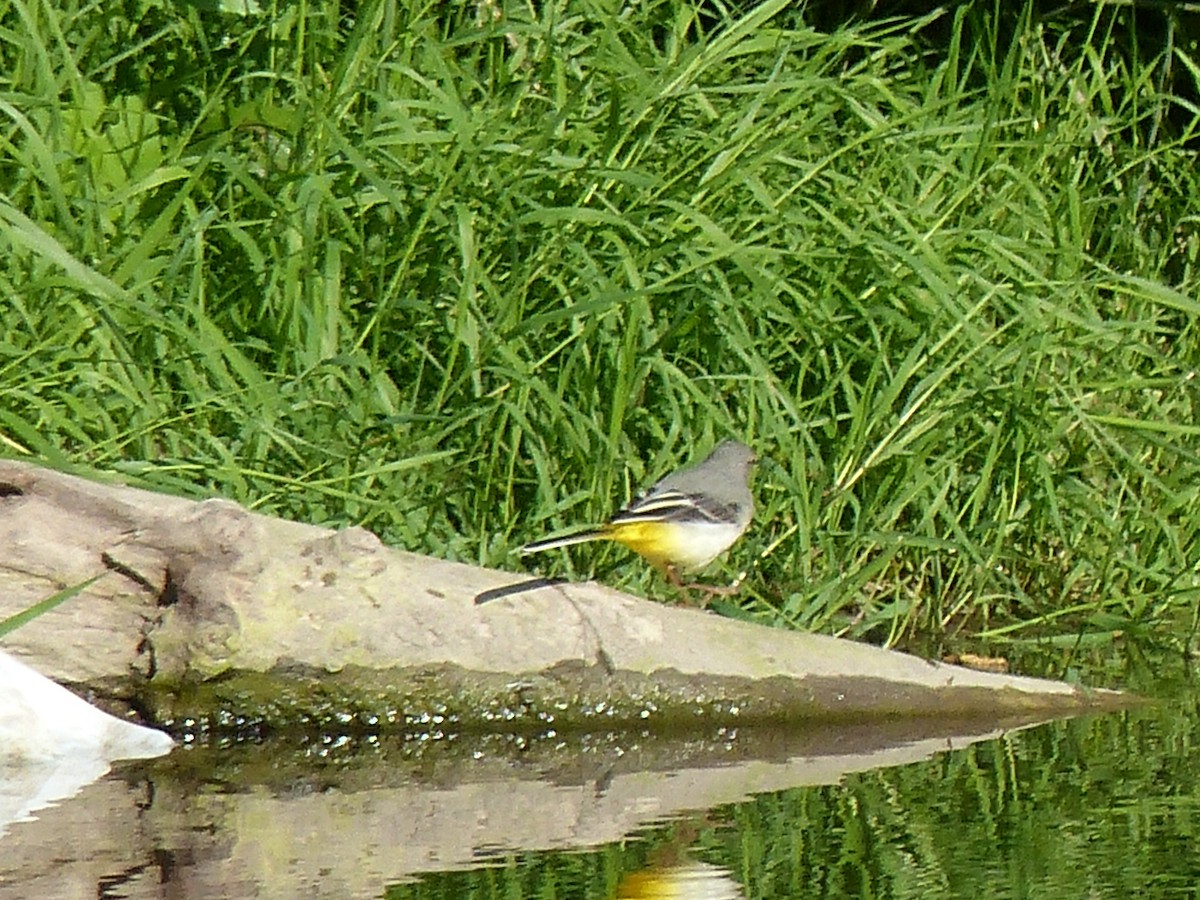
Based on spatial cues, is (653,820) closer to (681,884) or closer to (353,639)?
(681,884)

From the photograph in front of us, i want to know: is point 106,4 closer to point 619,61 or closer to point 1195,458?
point 619,61

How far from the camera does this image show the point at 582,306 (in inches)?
212

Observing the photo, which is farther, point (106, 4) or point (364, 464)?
point (106, 4)

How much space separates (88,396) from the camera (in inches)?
213

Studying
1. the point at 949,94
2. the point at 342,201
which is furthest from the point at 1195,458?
the point at 342,201

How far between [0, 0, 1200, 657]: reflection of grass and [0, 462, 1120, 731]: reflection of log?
1.66ft

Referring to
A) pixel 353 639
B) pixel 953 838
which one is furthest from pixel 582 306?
pixel 953 838

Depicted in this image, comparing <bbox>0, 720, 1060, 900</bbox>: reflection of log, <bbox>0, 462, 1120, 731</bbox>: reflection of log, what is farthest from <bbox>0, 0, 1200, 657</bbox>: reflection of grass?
<bbox>0, 720, 1060, 900</bbox>: reflection of log

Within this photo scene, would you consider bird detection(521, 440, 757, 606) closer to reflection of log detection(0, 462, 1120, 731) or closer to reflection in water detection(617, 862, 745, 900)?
reflection of log detection(0, 462, 1120, 731)

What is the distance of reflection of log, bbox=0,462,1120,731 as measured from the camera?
15.1ft

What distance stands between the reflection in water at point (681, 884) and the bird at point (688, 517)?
1469 millimetres

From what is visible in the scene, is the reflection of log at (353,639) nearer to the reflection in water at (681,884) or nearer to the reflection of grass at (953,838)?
the reflection of grass at (953,838)

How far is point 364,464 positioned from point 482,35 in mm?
1370

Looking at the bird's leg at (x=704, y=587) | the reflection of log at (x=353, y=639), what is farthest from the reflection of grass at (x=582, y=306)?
the reflection of log at (x=353, y=639)
